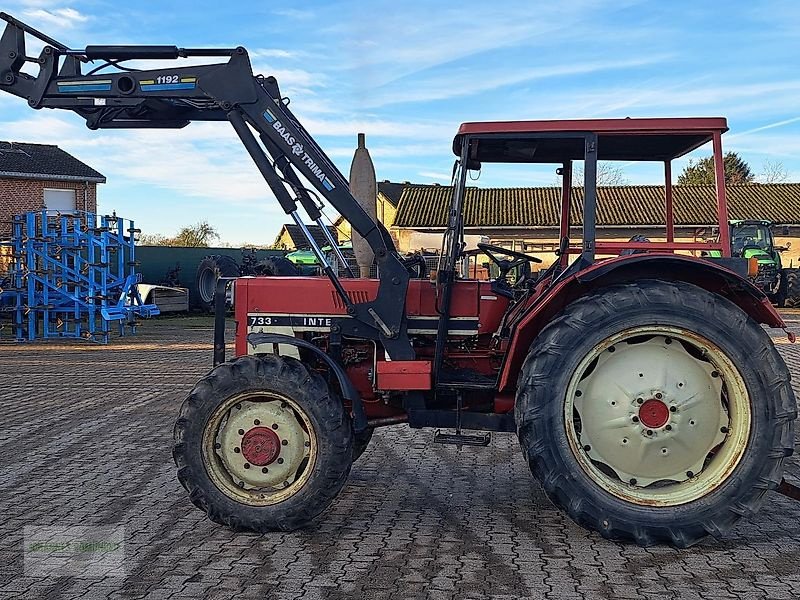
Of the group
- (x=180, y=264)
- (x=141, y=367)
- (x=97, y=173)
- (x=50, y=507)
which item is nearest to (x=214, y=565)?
(x=50, y=507)

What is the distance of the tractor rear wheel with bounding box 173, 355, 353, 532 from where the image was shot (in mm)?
4770

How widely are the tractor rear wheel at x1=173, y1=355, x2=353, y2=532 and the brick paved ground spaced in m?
0.19

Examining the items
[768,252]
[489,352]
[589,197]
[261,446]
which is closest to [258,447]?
[261,446]

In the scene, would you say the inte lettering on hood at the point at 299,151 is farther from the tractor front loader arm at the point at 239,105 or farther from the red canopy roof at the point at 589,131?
the red canopy roof at the point at 589,131

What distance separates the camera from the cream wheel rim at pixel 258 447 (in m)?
4.84

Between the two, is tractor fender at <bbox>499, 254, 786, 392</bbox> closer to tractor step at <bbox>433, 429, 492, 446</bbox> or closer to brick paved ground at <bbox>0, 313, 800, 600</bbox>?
tractor step at <bbox>433, 429, 492, 446</bbox>

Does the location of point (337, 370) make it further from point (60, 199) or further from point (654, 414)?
point (60, 199)

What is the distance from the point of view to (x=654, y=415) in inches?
181

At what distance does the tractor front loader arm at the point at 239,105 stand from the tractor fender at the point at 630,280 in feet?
2.34

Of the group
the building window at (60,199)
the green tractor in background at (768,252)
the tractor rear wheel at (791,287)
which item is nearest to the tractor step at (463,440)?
A: the green tractor in background at (768,252)

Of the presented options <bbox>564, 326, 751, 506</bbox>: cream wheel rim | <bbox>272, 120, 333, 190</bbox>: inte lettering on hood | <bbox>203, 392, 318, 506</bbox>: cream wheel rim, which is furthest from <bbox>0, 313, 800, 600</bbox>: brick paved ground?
<bbox>272, 120, 333, 190</bbox>: inte lettering on hood

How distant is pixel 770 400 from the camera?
174 inches

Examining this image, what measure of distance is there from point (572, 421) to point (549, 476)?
321 millimetres

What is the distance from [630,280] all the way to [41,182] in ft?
99.0
